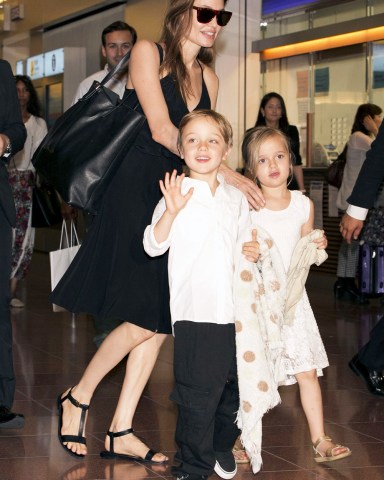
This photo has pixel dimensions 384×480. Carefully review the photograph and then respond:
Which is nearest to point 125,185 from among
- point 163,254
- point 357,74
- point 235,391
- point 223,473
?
point 163,254

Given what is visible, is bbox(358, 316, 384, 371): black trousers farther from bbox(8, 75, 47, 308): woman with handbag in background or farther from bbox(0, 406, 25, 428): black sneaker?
bbox(8, 75, 47, 308): woman with handbag in background

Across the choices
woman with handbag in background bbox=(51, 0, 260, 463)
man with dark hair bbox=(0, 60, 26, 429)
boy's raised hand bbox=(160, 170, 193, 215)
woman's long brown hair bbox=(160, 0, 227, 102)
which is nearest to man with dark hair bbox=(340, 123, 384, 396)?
woman with handbag in background bbox=(51, 0, 260, 463)

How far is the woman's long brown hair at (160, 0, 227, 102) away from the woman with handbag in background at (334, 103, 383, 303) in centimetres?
593

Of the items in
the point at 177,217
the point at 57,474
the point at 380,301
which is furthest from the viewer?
the point at 380,301

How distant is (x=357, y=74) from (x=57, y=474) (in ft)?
29.0

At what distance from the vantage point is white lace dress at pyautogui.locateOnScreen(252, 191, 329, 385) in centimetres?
448

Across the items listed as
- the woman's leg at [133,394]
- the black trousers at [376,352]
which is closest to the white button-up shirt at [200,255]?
the woman's leg at [133,394]

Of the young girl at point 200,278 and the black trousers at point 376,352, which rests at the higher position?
the young girl at point 200,278

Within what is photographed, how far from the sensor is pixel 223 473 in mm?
4199

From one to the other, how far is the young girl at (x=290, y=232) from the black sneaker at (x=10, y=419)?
132 centimetres

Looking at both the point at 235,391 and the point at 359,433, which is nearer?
the point at 235,391

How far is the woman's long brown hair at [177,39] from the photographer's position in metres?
4.32

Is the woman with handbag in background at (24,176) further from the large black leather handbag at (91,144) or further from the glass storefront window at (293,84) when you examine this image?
the large black leather handbag at (91,144)

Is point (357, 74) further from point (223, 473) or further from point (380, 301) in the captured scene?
point (223, 473)
